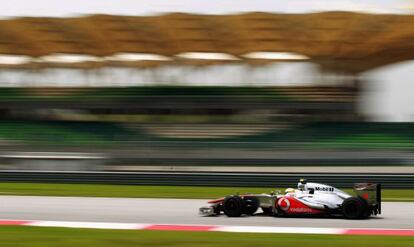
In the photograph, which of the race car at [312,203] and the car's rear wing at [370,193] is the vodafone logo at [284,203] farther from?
the car's rear wing at [370,193]

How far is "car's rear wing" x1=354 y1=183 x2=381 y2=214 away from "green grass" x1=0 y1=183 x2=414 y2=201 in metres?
5.56

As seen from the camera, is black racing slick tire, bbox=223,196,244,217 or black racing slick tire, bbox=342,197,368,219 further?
black racing slick tire, bbox=223,196,244,217

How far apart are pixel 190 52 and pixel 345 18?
22.4 ft

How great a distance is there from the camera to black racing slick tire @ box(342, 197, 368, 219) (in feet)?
34.4

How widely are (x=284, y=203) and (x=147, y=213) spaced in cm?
241

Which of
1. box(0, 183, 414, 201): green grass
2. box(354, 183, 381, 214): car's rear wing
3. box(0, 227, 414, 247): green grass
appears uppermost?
box(354, 183, 381, 214): car's rear wing

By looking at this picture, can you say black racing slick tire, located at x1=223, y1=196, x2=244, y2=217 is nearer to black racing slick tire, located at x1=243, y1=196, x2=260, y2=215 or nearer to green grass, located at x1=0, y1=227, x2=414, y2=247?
black racing slick tire, located at x1=243, y1=196, x2=260, y2=215

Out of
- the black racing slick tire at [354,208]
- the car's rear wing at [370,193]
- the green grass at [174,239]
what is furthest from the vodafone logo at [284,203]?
the green grass at [174,239]

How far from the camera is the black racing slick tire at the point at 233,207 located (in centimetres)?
1098

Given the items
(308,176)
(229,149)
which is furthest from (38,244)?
(229,149)

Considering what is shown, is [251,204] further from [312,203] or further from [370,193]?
[370,193]

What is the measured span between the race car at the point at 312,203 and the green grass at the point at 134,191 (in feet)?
17.5

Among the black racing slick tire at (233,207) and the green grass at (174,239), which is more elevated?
the black racing slick tire at (233,207)

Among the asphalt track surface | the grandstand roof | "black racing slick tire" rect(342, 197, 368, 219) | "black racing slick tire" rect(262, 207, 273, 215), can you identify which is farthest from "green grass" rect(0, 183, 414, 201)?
the grandstand roof
